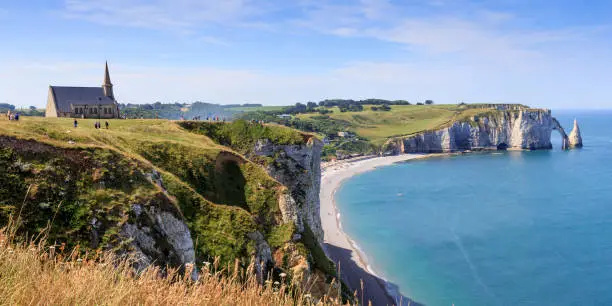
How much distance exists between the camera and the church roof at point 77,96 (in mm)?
61844

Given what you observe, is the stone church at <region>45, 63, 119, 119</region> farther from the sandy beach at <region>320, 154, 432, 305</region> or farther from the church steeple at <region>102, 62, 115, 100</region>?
the sandy beach at <region>320, 154, 432, 305</region>

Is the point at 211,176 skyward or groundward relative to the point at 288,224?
skyward

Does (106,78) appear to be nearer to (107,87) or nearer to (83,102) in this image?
(107,87)

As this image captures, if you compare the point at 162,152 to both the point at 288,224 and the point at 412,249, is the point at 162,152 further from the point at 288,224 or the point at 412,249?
the point at 412,249

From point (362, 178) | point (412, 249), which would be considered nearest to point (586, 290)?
point (412, 249)

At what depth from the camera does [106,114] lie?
65.5 metres

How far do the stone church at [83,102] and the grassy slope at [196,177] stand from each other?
20357 mm

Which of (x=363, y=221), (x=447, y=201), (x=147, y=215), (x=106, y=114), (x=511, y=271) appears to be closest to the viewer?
(x=147, y=215)

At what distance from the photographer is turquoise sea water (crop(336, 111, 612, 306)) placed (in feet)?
182

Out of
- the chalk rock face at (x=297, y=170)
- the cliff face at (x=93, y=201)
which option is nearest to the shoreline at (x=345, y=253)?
the chalk rock face at (x=297, y=170)

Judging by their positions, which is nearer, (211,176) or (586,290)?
(211,176)

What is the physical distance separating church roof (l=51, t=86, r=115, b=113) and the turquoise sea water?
172ft

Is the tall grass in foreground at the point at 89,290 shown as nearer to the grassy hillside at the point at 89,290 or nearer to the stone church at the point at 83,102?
the grassy hillside at the point at 89,290

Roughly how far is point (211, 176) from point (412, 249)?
47024 mm
